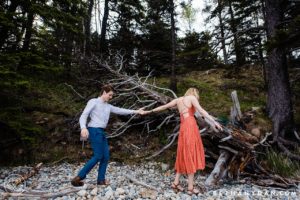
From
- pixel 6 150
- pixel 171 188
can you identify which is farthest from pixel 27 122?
pixel 171 188

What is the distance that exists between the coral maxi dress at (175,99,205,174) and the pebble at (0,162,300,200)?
55 centimetres

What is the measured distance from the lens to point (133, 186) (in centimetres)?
628

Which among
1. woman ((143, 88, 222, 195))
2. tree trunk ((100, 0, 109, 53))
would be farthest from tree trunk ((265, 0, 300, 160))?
tree trunk ((100, 0, 109, 53))

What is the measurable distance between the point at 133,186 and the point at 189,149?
4.85 ft

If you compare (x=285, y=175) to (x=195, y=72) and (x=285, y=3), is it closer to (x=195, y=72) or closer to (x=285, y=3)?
(x=285, y=3)

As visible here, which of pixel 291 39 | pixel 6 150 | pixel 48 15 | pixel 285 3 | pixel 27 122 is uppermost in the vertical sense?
pixel 285 3

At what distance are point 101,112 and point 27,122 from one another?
3.09 metres

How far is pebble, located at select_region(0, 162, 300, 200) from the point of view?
5516 mm

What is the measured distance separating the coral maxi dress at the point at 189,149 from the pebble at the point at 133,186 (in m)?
0.55

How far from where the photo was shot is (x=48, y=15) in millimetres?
8359

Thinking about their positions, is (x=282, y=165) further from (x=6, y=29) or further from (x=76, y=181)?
(x=6, y=29)

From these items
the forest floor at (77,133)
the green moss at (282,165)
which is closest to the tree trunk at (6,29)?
the forest floor at (77,133)

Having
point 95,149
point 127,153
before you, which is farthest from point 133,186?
point 127,153

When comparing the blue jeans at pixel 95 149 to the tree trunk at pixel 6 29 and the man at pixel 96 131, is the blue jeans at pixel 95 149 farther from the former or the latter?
the tree trunk at pixel 6 29
